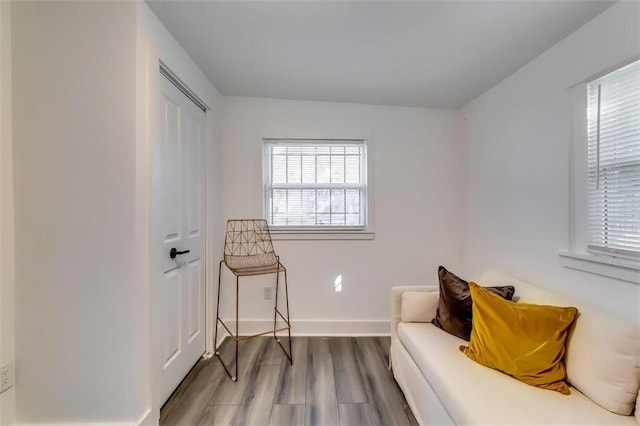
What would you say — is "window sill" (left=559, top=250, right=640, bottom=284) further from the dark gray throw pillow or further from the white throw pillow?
the white throw pillow

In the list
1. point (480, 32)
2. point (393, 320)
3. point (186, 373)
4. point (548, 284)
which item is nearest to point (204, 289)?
point (186, 373)

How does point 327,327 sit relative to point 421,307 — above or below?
below

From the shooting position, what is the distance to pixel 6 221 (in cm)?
134

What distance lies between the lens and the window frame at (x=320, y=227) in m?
2.68

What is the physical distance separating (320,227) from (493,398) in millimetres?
1818

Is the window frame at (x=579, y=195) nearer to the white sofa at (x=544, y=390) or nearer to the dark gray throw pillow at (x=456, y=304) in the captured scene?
the white sofa at (x=544, y=390)

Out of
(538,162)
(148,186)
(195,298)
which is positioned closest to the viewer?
(148,186)

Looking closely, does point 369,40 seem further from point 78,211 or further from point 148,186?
point 78,211

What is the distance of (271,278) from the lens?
2.68 metres

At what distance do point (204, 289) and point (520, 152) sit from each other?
2.61m

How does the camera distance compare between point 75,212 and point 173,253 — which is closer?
point 75,212

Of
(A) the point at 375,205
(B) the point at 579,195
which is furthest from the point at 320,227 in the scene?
(B) the point at 579,195

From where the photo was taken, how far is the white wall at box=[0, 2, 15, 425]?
4.36 feet

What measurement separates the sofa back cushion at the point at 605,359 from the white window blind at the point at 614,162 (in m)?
0.41
